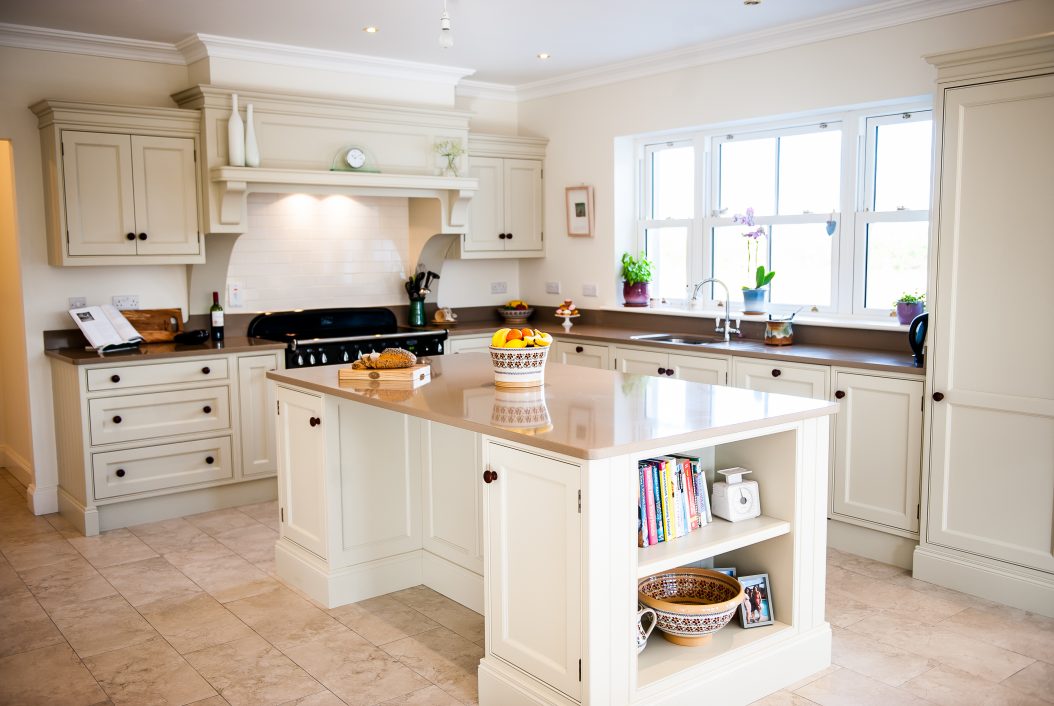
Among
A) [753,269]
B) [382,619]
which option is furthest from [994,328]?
[382,619]

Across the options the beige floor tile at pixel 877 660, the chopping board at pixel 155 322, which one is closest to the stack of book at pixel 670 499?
the beige floor tile at pixel 877 660

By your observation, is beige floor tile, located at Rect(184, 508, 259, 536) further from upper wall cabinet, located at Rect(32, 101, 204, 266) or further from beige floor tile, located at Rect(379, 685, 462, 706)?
beige floor tile, located at Rect(379, 685, 462, 706)

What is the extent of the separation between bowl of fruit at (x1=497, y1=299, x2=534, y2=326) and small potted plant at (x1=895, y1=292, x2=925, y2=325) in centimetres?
279

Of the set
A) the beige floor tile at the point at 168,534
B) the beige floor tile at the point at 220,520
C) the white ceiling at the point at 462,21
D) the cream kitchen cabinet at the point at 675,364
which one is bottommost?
the beige floor tile at the point at 168,534

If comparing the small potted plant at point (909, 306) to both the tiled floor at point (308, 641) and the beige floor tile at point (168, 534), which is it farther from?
the beige floor tile at point (168, 534)

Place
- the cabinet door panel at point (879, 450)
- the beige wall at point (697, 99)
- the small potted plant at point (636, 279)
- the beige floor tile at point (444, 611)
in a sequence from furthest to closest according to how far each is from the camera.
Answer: the small potted plant at point (636, 279)
the beige wall at point (697, 99)
the cabinet door panel at point (879, 450)
the beige floor tile at point (444, 611)

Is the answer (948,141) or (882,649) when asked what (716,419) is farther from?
(948,141)

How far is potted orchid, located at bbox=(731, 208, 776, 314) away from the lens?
17.8ft

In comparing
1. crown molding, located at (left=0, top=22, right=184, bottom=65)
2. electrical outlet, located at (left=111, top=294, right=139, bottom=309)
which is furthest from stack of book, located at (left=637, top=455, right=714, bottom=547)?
crown molding, located at (left=0, top=22, right=184, bottom=65)

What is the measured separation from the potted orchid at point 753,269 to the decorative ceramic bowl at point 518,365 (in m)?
2.35

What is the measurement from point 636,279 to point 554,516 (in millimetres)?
3756

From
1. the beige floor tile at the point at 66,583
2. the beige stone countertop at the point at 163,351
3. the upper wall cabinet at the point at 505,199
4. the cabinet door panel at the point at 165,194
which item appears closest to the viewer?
the beige floor tile at the point at 66,583

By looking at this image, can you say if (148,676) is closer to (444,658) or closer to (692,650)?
(444,658)

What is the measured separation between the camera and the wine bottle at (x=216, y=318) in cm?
552
